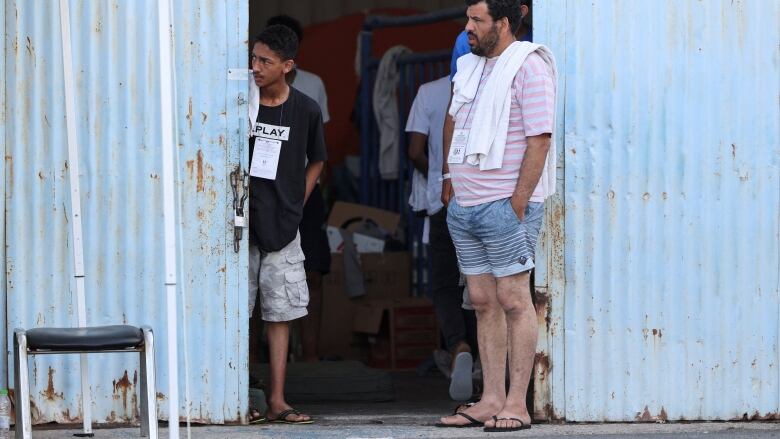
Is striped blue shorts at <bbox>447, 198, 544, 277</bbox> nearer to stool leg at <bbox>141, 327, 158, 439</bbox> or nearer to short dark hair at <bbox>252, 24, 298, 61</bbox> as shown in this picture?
short dark hair at <bbox>252, 24, 298, 61</bbox>

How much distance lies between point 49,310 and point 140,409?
649 millimetres

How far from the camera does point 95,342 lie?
4.99 m

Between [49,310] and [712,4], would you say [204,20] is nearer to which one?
[49,310]

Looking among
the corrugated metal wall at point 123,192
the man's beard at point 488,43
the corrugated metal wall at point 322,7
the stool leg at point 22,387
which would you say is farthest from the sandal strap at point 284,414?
the corrugated metal wall at point 322,7

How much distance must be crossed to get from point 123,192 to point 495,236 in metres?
1.79

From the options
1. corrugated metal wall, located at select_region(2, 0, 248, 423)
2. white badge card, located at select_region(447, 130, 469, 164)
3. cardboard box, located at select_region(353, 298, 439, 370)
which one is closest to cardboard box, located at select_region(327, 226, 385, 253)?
cardboard box, located at select_region(353, 298, 439, 370)

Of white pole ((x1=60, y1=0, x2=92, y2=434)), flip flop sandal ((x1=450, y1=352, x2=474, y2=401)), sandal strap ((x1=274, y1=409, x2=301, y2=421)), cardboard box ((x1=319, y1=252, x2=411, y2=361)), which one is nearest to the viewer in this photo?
white pole ((x1=60, y1=0, x2=92, y2=434))

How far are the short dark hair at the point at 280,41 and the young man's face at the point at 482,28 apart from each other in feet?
2.99

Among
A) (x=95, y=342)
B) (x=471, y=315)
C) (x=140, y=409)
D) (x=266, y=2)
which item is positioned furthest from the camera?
(x=266, y=2)

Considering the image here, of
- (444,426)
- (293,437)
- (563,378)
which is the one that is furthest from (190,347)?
(563,378)

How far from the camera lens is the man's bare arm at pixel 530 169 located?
561 centimetres

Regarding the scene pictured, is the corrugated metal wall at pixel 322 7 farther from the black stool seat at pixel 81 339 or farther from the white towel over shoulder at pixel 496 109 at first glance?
the black stool seat at pixel 81 339

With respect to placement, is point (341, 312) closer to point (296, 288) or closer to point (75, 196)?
point (296, 288)

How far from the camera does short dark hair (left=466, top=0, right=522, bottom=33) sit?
18.9 feet
